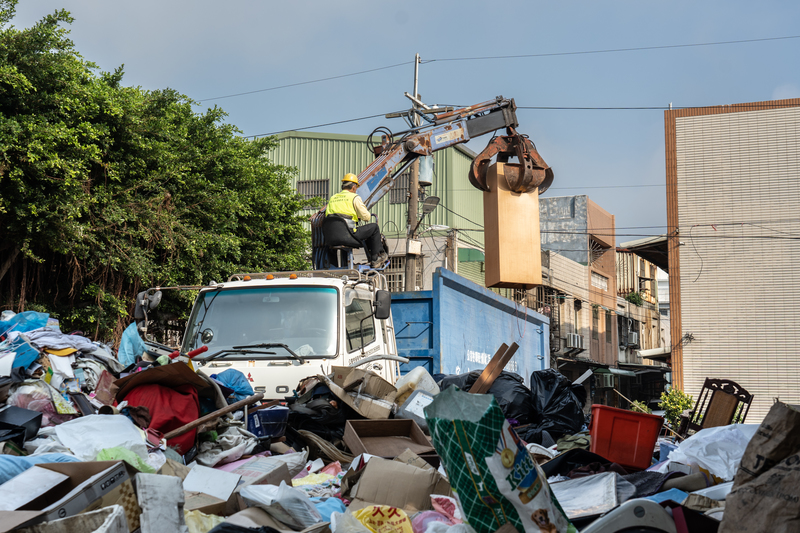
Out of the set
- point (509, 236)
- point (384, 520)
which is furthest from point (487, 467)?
point (509, 236)

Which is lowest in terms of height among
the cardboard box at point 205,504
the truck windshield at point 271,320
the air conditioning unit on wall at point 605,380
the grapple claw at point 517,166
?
the air conditioning unit on wall at point 605,380

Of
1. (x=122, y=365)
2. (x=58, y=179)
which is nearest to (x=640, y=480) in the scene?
(x=122, y=365)

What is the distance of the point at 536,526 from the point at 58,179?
859cm

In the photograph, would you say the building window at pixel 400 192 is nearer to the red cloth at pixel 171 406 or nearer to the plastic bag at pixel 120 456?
the red cloth at pixel 171 406

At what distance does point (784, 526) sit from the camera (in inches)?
76.0

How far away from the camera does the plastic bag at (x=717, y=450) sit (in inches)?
151

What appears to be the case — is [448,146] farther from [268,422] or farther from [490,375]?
[268,422]

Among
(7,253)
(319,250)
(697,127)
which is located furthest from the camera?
(697,127)

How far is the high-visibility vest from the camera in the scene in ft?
24.1

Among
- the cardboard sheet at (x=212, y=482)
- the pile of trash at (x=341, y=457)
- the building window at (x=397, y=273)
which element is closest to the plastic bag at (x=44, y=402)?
the pile of trash at (x=341, y=457)

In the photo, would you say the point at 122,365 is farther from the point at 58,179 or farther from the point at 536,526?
the point at 58,179

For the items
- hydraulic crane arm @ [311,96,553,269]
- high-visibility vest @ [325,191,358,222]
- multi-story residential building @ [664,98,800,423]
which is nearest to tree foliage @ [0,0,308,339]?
hydraulic crane arm @ [311,96,553,269]

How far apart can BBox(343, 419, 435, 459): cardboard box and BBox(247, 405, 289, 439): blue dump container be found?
513 millimetres

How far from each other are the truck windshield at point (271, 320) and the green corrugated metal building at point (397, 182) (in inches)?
701
